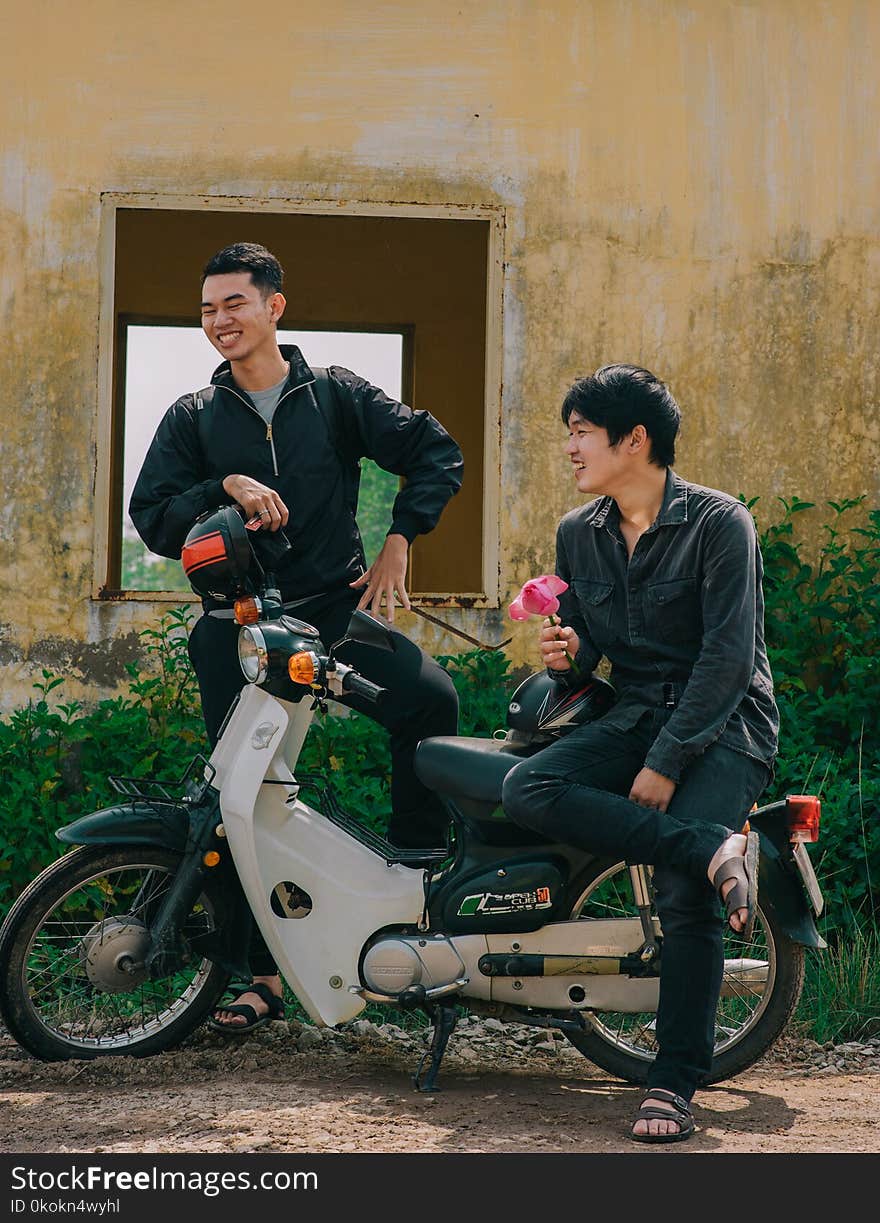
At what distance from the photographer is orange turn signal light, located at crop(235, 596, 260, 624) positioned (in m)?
3.97

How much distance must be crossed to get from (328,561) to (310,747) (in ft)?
5.68

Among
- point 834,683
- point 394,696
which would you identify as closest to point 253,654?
point 394,696

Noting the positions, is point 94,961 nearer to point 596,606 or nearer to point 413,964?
point 413,964

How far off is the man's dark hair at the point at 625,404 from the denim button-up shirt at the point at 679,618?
138mm

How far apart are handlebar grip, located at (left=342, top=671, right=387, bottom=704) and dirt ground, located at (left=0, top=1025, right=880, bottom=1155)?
3.35ft

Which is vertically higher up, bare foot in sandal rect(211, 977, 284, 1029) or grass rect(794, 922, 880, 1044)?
bare foot in sandal rect(211, 977, 284, 1029)

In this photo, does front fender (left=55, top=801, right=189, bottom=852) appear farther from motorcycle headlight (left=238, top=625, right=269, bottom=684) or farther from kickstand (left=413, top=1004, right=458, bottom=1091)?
kickstand (left=413, top=1004, right=458, bottom=1091)

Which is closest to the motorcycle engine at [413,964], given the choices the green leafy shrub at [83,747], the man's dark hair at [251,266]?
the man's dark hair at [251,266]

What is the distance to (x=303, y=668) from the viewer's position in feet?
12.6

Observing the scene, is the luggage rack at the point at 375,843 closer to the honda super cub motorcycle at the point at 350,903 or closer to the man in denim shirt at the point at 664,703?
the honda super cub motorcycle at the point at 350,903

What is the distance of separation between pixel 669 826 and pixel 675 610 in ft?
1.82

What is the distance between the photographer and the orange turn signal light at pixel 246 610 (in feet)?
13.0

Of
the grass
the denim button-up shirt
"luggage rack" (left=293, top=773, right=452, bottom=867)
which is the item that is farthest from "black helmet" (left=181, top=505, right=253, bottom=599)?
the grass

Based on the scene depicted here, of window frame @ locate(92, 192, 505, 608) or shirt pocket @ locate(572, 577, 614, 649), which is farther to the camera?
window frame @ locate(92, 192, 505, 608)
